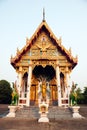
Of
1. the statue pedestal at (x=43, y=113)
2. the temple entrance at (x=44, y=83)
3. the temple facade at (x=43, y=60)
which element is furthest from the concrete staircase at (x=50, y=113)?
the temple entrance at (x=44, y=83)

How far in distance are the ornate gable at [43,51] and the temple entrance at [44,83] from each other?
160 centimetres

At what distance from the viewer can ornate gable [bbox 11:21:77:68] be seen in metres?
19.4

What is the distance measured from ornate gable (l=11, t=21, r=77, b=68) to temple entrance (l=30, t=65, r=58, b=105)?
1596 mm

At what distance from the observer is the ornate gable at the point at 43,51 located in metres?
19.4

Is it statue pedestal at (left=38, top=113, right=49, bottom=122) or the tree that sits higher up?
the tree

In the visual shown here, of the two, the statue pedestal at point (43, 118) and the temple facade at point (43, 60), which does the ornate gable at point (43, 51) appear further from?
the statue pedestal at point (43, 118)

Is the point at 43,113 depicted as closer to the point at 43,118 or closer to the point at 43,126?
the point at 43,118

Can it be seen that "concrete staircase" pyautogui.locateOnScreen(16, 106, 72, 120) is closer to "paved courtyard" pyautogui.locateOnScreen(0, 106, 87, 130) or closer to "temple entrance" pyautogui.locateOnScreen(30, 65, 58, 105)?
"paved courtyard" pyautogui.locateOnScreen(0, 106, 87, 130)

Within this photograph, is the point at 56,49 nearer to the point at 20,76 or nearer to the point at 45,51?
the point at 45,51

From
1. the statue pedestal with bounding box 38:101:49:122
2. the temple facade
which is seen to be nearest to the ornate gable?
the temple facade

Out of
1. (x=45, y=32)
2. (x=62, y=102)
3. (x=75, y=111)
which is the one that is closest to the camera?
(x=75, y=111)

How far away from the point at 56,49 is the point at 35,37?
256 cm

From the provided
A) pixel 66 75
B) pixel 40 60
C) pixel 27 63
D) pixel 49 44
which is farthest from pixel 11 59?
pixel 66 75

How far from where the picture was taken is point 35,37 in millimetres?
20078
